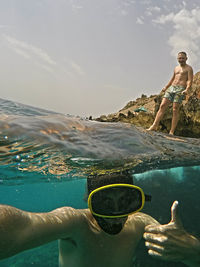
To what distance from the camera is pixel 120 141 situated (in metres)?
6.82

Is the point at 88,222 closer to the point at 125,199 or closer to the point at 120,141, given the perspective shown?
the point at 125,199

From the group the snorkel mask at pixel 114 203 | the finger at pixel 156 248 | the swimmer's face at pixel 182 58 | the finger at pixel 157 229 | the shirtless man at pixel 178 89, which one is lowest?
the finger at pixel 156 248

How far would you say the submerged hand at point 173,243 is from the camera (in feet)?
10.3

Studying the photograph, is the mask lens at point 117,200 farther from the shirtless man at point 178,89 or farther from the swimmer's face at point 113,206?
the shirtless man at point 178,89

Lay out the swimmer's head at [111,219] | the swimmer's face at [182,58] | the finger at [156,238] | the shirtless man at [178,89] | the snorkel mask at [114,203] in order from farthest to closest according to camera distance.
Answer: the swimmer's face at [182,58], the shirtless man at [178,89], the swimmer's head at [111,219], the snorkel mask at [114,203], the finger at [156,238]

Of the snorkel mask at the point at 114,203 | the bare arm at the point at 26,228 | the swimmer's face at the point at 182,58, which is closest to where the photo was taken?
the bare arm at the point at 26,228

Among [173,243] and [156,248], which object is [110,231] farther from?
[173,243]

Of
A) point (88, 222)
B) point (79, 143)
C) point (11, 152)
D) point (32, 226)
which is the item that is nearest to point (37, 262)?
point (11, 152)

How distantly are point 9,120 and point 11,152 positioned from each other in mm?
1584

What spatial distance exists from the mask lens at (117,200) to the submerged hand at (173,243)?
0.56 metres

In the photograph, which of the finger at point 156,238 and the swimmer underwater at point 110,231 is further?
the finger at point 156,238

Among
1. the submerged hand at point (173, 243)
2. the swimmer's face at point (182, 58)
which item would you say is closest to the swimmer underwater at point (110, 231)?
the submerged hand at point (173, 243)

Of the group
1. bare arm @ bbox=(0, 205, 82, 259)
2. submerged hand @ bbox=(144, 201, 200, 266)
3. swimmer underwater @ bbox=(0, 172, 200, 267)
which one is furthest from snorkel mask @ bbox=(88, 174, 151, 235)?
bare arm @ bbox=(0, 205, 82, 259)

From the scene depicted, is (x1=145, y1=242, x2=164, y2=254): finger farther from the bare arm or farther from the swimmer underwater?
the bare arm
